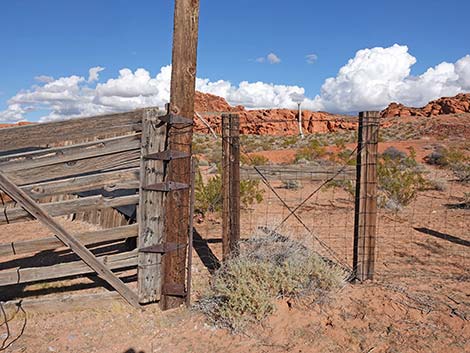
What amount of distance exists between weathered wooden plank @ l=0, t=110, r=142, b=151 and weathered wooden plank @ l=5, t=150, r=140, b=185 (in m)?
0.24

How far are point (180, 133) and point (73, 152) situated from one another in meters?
1.07

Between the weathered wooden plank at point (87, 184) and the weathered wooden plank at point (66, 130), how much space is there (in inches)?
15.9

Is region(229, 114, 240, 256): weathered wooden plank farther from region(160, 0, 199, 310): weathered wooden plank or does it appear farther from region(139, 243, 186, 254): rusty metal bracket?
region(139, 243, 186, 254): rusty metal bracket

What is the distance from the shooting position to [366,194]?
15.2ft

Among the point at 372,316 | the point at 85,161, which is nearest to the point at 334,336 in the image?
the point at 372,316

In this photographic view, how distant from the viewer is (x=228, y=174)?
480 centimetres

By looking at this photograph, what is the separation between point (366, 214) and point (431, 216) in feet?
16.1

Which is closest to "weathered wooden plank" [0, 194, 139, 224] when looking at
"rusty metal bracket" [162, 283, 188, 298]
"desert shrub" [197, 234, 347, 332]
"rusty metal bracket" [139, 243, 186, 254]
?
"rusty metal bracket" [139, 243, 186, 254]

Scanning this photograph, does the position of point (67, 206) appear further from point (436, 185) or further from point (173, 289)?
point (436, 185)

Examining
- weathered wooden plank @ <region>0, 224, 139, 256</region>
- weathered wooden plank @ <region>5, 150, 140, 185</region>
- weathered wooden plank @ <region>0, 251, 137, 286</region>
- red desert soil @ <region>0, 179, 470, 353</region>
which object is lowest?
red desert soil @ <region>0, 179, 470, 353</region>

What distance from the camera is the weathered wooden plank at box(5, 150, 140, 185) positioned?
4.04 meters

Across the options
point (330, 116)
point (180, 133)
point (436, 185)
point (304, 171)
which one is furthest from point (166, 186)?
point (330, 116)

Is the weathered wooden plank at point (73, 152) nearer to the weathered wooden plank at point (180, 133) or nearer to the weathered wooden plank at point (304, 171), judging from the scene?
the weathered wooden plank at point (180, 133)

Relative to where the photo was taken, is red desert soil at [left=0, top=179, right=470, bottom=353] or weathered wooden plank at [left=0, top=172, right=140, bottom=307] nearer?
red desert soil at [left=0, top=179, right=470, bottom=353]
